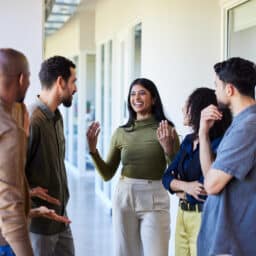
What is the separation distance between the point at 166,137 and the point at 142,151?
0.24 metres

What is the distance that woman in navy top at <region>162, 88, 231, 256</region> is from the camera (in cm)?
234

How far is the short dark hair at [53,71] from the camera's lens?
96.4 inches

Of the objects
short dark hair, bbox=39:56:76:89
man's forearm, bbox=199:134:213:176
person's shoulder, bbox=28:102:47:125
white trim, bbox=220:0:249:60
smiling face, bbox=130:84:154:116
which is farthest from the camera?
white trim, bbox=220:0:249:60

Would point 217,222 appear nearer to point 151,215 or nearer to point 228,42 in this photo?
point 151,215

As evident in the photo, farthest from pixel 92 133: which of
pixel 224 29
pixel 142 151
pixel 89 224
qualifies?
pixel 89 224

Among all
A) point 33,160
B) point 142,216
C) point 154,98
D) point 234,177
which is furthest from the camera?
point 154,98

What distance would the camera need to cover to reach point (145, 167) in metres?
2.88

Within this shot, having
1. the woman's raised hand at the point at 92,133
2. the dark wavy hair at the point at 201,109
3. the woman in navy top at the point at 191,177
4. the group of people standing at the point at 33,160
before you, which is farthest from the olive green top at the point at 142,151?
the group of people standing at the point at 33,160

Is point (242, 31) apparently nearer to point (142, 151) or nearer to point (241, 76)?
point (142, 151)

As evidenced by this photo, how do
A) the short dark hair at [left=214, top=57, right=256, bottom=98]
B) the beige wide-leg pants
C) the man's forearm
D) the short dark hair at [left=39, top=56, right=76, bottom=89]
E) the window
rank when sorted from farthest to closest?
the window, the beige wide-leg pants, the short dark hair at [left=39, top=56, right=76, bottom=89], the man's forearm, the short dark hair at [left=214, top=57, right=256, bottom=98]

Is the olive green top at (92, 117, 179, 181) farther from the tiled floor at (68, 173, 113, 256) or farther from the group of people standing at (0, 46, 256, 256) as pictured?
the tiled floor at (68, 173, 113, 256)

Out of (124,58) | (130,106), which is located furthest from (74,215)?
(130,106)

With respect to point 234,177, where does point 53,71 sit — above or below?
above

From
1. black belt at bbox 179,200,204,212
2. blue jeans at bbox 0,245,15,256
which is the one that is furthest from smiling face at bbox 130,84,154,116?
blue jeans at bbox 0,245,15,256
